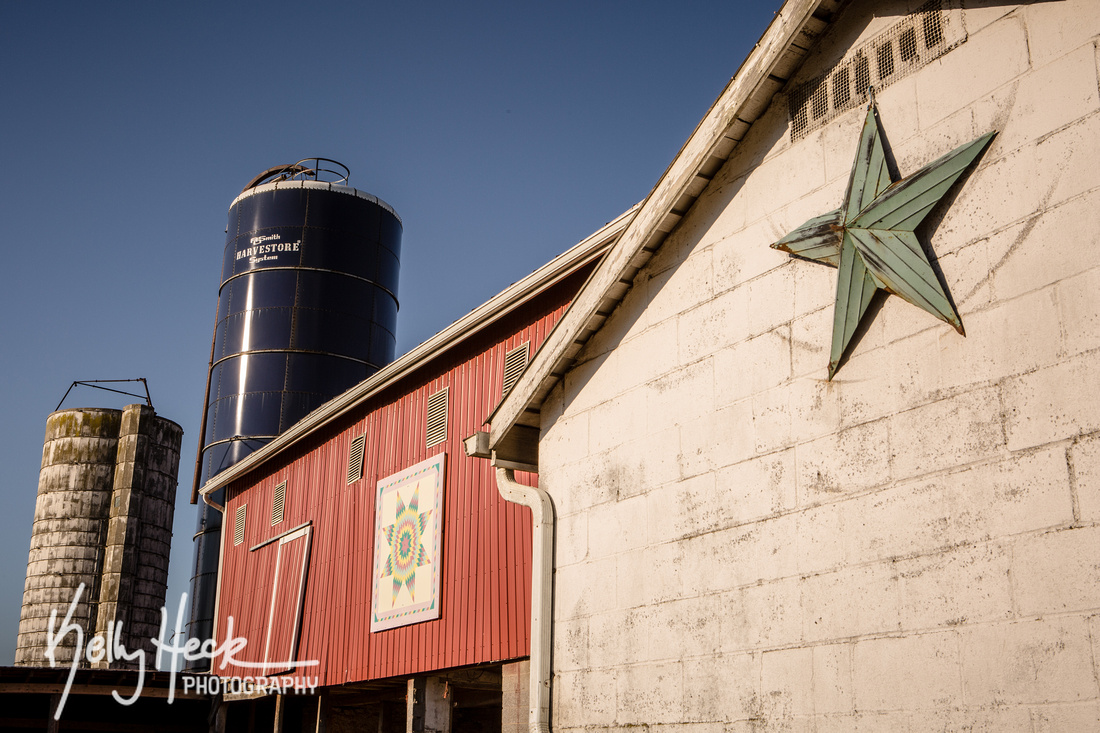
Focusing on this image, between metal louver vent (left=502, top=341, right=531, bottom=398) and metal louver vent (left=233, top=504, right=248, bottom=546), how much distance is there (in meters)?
10.8

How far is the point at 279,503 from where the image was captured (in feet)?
66.0

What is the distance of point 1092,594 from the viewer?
5059mm

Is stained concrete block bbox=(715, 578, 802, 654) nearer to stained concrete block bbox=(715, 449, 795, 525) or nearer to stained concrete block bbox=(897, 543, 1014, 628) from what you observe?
stained concrete block bbox=(715, 449, 795, 525)

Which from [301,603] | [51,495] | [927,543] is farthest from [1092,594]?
[51,495]

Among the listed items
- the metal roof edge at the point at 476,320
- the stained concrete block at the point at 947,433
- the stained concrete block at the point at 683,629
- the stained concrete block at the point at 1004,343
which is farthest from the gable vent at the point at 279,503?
the stained concrete block at the point at 1004,343

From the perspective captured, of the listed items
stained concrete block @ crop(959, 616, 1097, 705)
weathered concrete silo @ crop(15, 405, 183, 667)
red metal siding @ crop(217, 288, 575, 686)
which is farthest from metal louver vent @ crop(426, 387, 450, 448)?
weathered concrete silo @ crop(15, 405, 183, 667)

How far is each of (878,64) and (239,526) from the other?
18547 mm

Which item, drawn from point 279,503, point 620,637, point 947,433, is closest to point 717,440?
point 620,637

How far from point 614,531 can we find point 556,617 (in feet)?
3.19

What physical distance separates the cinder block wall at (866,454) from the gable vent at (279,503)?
1252 centimetres

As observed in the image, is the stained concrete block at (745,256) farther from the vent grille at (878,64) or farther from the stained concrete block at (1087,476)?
the stained concrete block at (1087,476)

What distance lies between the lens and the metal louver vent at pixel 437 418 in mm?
14977

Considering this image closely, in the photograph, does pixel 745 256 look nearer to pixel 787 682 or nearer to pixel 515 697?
pixel 787 682

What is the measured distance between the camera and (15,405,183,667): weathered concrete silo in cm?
2670
